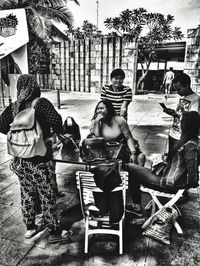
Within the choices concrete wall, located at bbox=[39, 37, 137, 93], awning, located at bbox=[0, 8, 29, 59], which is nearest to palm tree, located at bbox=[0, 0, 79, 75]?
concrete wall, located at bbox=[39, 37, 137, 93]

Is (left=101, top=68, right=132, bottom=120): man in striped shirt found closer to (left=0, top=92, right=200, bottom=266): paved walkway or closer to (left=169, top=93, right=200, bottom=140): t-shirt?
(left=169, top=93, right=200, bottom=140): t-shirt

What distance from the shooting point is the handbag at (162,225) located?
8.75 feet

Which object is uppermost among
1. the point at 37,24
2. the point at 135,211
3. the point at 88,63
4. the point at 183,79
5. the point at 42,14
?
the point at 42,14

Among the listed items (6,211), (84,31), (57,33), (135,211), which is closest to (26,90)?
(6,211)

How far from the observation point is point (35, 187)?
256cm

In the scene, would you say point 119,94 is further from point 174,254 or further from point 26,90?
point 174,254

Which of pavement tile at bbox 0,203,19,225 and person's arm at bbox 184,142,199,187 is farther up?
person's arm at bbox 184,142,199,187

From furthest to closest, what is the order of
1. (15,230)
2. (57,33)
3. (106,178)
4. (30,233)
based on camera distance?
(57,33)
(15,230)
(30,233)
(106,178)

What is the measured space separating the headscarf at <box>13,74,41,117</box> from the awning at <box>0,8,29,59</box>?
16.0 feet

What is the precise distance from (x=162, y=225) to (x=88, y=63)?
573 inches

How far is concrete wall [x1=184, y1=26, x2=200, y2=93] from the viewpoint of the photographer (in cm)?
749

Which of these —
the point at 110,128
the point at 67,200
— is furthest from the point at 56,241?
the point at 110,128

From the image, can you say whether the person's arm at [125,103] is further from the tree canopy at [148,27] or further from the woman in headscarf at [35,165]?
the tree canopy at [148,27]

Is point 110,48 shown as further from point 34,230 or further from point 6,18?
point 34,230
